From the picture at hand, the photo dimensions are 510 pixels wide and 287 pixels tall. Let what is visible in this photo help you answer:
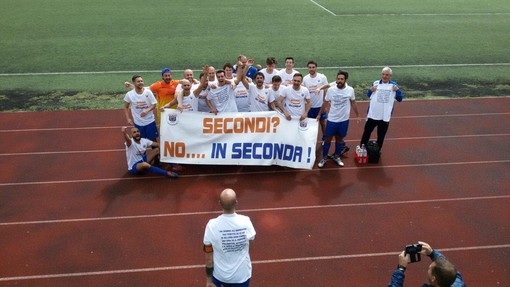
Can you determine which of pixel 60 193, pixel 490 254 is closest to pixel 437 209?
pixel 490 254

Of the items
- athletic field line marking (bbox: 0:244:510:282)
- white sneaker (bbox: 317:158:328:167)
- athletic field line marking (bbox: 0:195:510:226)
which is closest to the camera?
athletic field line marking (bbox: 0:244:510:282)

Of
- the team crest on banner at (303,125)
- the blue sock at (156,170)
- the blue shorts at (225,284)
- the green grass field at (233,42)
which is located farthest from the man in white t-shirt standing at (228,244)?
the green grass field at (233,42)

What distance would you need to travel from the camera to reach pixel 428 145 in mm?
9094

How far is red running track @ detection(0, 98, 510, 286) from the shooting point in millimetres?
5645

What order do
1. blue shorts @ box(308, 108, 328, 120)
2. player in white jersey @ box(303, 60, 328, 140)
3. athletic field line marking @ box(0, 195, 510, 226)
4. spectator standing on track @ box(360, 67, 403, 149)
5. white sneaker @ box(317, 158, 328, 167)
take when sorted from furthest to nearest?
1. blue shorts @ box(308, 108, 328, 120)
2. player in white jersey @ box(303, 60, 328, 140)
3. white sneaker @ box(317, 158, 328, 167)
4. spectator standing on track @ box(360, 67, 403, 149)
5. athletic field line marking @ box(0, 195, 510, 226)

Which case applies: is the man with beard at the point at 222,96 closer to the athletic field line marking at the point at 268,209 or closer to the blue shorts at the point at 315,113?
the blue shorts at the point at 315,113

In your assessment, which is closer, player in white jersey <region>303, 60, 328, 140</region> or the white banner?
the white banner

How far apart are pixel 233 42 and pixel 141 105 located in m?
9.19

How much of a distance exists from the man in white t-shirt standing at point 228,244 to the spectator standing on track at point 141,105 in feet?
14.1

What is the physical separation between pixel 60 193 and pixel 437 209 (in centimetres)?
595

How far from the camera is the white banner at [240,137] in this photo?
7891mm

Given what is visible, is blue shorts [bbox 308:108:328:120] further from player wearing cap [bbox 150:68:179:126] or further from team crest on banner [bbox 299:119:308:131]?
player wearing cap [bbox 150:68:179:126]

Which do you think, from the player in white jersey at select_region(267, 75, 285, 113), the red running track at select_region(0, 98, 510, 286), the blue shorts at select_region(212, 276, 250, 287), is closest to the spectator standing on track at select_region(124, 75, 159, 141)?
the red running track at select_region(0, 98, 510, 286)

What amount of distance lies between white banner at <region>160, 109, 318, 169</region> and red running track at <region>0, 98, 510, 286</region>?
0.30 meters
